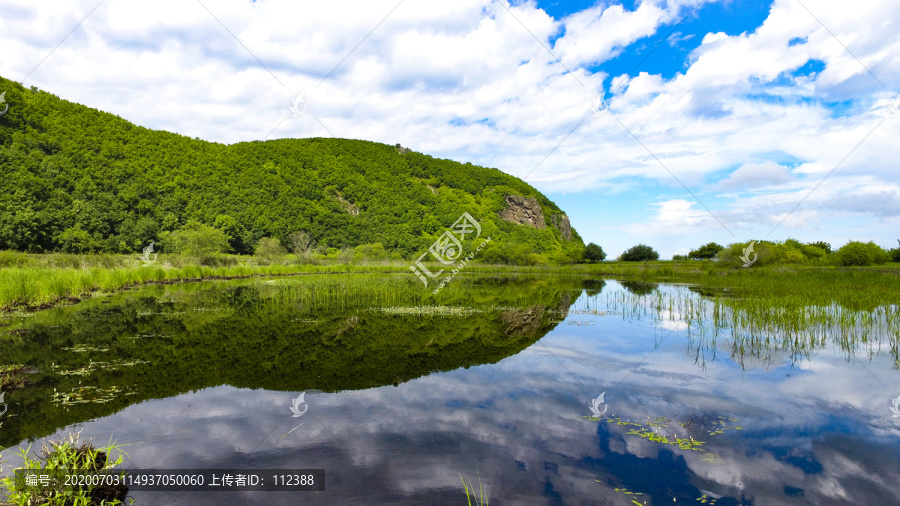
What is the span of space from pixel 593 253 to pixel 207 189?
70248mm

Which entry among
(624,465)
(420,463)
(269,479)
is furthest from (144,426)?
(624,465)

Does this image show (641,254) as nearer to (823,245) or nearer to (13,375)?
(823,245)

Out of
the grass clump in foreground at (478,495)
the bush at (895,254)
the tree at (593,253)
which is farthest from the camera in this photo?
the tree at (593,253)

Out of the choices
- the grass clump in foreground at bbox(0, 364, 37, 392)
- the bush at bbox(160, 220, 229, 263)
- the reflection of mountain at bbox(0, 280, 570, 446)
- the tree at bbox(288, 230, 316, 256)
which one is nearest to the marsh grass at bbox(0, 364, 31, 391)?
the grass clump in foreground at bbox(0, 364, 37, 392)

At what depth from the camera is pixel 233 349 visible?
866 centimetres

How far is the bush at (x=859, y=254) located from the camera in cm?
3416

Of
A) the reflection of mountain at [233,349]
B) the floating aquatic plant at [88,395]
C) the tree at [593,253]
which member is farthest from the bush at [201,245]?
the tree at [593,253]

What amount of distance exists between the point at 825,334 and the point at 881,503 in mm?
8985

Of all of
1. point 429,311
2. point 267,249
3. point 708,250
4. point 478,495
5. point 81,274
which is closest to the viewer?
point 478,495

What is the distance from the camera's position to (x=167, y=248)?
5506 cm

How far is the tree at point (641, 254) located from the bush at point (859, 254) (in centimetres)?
3229

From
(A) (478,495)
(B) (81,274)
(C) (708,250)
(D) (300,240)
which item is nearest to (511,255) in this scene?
(C) (708,250)

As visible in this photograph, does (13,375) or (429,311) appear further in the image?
(429,311)

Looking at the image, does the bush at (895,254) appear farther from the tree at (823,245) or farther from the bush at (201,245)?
the bush at (201,245)
